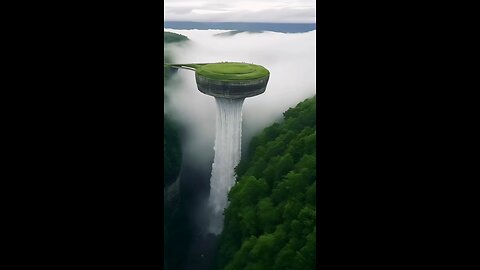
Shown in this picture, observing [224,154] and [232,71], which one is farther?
[224,154]

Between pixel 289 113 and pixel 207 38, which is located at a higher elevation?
pixel 207 38

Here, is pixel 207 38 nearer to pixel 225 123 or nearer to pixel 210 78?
pixel 210 78

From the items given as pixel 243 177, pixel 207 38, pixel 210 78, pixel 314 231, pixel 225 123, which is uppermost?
pixel 207 38

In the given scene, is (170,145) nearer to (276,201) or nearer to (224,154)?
(224,154)

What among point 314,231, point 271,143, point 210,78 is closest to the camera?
point 314,231

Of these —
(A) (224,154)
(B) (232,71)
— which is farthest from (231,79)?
(A) (224,154)

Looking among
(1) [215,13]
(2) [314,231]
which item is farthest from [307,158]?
(1) [215,13]

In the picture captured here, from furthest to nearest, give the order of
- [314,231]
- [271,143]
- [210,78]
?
[271,143], [210,78], [314,231]

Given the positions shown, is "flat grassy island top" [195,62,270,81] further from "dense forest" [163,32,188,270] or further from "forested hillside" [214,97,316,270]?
"forested hillside" [214,97,316,270]
